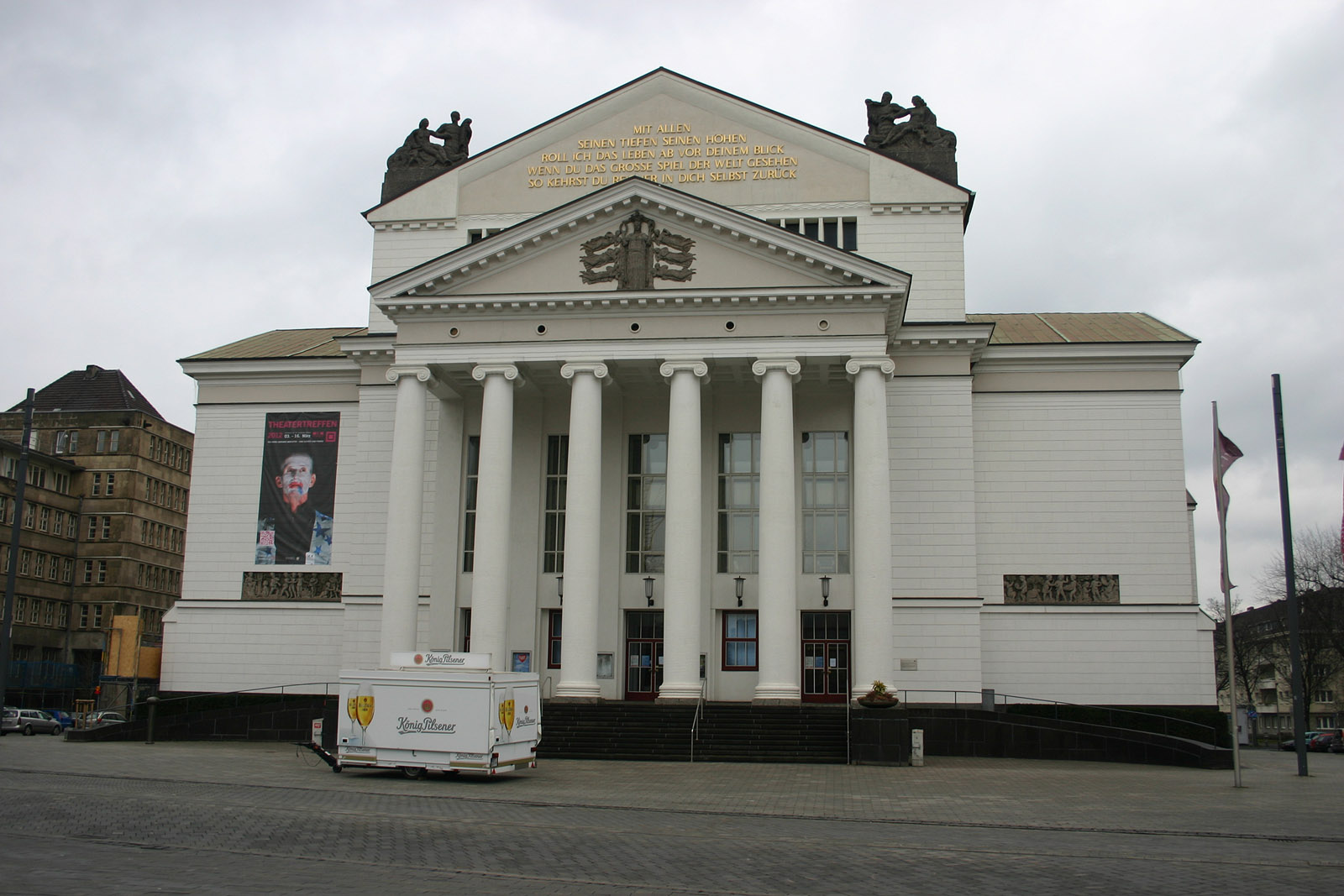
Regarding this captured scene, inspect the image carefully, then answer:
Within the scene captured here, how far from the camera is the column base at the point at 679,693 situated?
3161cm

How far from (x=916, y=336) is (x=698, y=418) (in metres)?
7.78

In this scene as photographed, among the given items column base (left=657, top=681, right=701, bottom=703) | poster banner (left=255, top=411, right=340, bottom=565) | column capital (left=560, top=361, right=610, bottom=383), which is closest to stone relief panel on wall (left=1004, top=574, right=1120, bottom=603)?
column base (left=657, top=681, right=701, bottom=703)

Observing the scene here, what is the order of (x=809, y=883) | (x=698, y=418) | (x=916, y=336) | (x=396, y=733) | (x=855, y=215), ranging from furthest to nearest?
(x=855, y=215)
(x=916, y=336)
(x=698, y=418)
(x=396, y=733)
(x=809, y=883)

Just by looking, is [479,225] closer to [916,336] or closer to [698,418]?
[698,418]

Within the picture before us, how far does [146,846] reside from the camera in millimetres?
13484

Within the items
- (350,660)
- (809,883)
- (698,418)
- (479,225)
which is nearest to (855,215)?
(698,418)

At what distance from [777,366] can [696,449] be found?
3359 millimetres

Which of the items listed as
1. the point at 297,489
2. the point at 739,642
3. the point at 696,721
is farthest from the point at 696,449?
the point at 297,489

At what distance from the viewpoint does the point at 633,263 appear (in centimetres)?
3453

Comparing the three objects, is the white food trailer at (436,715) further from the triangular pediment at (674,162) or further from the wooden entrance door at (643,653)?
the triangular pediment at (674,162)

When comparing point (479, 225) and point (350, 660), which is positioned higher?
point (479, 225)

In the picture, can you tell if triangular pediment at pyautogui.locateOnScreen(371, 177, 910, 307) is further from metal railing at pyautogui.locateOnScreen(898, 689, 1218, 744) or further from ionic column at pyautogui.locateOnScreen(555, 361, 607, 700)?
metal railing at pyautogui.locateOnScreen(898, 689, 1218, 744)

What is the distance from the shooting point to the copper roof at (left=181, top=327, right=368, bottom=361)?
42062 millimetres

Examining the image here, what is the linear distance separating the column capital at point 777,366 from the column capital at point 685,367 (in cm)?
148
